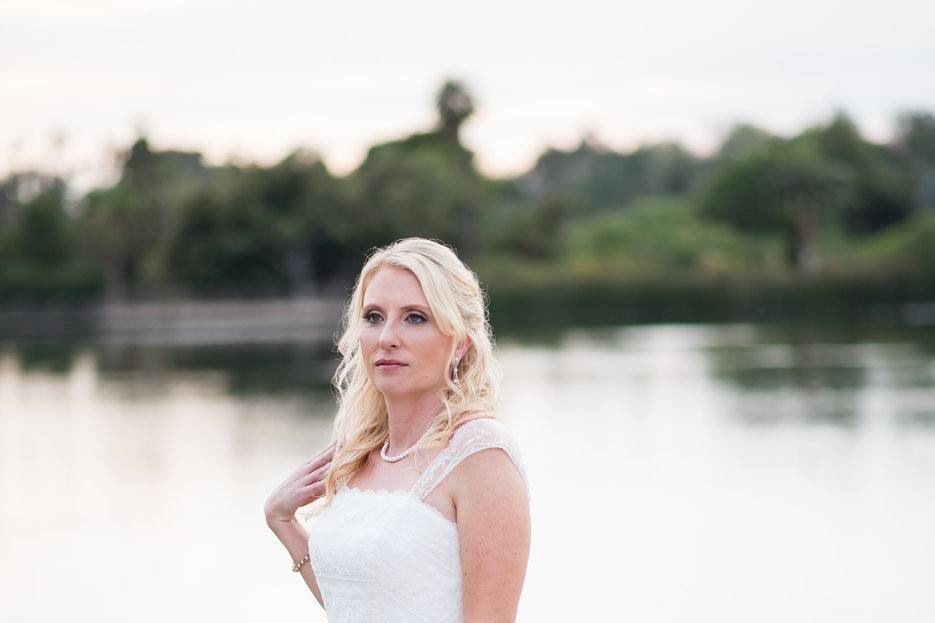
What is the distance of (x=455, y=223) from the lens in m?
63.1

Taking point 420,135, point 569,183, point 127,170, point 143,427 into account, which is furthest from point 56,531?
point 569,183

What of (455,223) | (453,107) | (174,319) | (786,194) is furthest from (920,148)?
(174,319)

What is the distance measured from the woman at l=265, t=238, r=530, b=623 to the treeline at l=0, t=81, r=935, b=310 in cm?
5468

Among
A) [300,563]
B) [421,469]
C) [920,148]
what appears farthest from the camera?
[920,148]

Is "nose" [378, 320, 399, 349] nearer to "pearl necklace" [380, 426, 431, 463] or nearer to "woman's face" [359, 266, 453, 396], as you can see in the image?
"woman's face" [359, 266, 453, 396]

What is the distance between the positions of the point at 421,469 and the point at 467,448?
10 cm

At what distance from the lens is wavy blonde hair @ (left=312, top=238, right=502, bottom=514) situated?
2.23 meters

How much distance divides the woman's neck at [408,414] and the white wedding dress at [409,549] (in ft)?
0.41

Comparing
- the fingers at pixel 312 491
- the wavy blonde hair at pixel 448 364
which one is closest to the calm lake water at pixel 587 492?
the fingers at pixel 312 491

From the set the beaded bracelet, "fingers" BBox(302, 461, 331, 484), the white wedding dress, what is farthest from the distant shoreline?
the white wedding dress

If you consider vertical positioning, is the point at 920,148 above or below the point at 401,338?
above

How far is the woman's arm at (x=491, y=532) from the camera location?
82.2 inches

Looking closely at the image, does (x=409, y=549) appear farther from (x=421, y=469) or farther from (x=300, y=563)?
(x=300, y=563)

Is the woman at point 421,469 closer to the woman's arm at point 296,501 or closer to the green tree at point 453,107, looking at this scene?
the woman's arm at point 296,501
